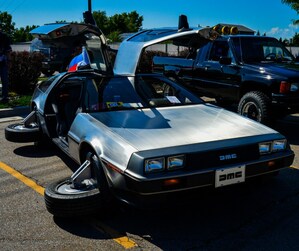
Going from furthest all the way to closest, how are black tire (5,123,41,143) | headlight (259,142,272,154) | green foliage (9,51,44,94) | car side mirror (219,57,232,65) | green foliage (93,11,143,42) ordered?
green foliage (93,11,143,42) < green foliage (9,51,44,94) < car side mirror (219,57,232,65) < black tire (5,123,41,143) < headlight (259,142,272,154)

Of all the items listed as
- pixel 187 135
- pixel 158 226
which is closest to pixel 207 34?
pixel 187 135

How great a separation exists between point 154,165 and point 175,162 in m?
0.17

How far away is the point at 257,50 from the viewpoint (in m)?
7.25

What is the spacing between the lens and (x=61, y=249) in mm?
2934

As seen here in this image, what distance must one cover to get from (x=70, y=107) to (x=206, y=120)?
197 cm

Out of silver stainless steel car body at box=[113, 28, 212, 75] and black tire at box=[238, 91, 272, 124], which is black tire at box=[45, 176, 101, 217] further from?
black tire at box=[238, 91, 272, 124]

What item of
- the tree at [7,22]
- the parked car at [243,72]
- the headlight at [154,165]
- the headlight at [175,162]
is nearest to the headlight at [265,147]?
the headlight at [175,162]

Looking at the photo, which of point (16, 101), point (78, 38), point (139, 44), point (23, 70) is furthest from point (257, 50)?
point (23, 70)

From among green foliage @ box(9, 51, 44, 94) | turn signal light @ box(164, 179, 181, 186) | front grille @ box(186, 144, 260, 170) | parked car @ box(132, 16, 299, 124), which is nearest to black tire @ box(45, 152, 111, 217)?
turn signal light @ box(164, 179, 181, 186)

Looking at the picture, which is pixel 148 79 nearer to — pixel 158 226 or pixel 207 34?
pixel 207 34

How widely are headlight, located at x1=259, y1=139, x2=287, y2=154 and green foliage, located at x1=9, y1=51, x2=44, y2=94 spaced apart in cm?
828

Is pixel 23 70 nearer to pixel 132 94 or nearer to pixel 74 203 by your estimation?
pixel 132 94

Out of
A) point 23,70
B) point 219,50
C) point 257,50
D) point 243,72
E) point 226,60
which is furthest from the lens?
point 23,70

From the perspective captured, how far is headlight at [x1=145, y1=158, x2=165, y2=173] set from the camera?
2.91 m
